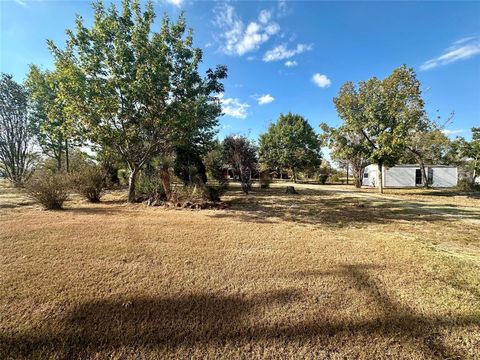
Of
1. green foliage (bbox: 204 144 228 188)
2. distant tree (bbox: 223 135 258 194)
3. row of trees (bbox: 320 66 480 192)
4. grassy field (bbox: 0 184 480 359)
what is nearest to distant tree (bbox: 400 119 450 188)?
row of trees (bbox: 320 66 480 192)

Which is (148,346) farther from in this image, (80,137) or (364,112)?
(364,112)

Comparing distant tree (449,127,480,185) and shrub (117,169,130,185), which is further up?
distant tree (449,127,480,185)

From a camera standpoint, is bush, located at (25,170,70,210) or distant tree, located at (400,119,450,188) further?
distant tree, located at (400,119,450,188)

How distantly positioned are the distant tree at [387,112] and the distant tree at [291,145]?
15.4 metres

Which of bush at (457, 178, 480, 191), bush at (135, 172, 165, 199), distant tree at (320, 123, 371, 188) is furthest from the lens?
bush at (457, 178, 480, 191)

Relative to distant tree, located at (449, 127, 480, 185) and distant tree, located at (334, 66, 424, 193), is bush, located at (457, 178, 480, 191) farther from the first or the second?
distant tree, located at (334, 66, 424, 193)

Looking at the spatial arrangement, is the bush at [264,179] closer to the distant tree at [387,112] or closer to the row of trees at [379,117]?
the row of trees at [379,117]

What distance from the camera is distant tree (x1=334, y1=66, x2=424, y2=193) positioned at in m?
14.9

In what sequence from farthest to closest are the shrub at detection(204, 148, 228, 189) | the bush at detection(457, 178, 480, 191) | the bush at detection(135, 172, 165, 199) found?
the bush at detection(457, 178, 480, 191), the shrub at detection(204, 148, 228, 189), the bush at detection(135, 172, 165, 199)

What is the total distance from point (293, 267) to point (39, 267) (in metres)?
3.96

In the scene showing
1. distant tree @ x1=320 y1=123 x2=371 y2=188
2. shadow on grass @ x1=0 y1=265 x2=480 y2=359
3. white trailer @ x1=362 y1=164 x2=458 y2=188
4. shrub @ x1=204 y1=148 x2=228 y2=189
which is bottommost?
shadow on grass @ x1=0 y1=265 x2=480 y2=359

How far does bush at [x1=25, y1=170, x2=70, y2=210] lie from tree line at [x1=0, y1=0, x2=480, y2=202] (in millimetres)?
1408

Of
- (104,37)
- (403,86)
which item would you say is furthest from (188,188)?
(403,86)

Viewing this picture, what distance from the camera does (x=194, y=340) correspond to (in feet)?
7.13
